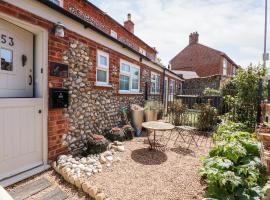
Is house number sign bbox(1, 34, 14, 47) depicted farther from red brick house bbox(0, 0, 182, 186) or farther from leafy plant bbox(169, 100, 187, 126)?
leafy plant bbox(169, 100, 187, 126)

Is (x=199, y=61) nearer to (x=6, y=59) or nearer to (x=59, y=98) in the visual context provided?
Result: (x=59, y=98)

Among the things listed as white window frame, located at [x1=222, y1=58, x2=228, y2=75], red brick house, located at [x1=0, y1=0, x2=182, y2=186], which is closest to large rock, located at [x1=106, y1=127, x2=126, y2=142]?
red brick house, located at [x1=0, y1=0, x2=182, y2=186]

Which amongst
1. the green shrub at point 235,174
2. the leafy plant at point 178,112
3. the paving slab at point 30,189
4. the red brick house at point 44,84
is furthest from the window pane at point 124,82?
the green shrub at point 235,174

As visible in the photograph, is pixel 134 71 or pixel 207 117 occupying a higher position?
pixel 134 71

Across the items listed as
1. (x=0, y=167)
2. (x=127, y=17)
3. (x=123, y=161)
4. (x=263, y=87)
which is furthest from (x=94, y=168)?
(x=127, y=17)

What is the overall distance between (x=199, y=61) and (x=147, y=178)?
86.3 feet

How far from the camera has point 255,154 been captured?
138 inches

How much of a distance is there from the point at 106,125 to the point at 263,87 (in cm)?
588

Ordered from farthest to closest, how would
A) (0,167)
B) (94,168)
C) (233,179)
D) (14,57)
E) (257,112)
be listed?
(257,112)
(94,168)
(14,57)
(0,167)
(233,179)

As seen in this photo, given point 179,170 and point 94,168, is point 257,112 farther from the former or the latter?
point 94,168

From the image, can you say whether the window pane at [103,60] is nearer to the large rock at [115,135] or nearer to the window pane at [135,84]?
the large rock at [115,135]

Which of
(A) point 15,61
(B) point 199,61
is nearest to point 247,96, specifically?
(A) point 15,61

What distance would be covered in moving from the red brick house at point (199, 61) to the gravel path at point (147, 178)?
69.7 ft

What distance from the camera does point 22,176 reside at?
138 inches
